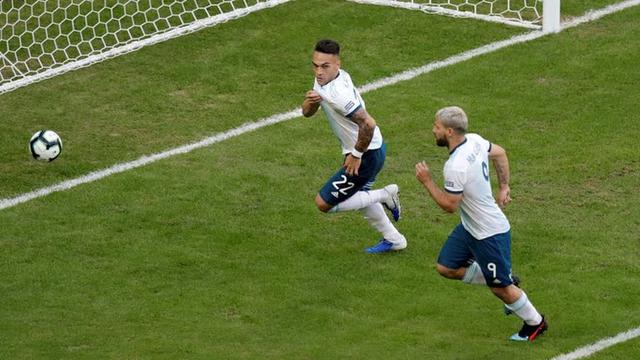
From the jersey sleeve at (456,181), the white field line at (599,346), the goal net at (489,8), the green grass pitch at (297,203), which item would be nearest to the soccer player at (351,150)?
the green grass pitch at (297,203)

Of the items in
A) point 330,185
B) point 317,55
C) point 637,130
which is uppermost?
point 317,55

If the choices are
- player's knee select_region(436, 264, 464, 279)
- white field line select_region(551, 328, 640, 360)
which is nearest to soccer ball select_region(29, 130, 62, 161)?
player's knee select_region(436, 264, 464, 279)

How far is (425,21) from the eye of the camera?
751 inches

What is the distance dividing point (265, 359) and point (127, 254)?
2.72m

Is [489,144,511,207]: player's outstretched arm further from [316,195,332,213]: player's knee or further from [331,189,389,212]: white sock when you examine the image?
[316,195,332,213]: player's knee

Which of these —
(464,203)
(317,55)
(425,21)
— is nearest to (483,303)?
(464,203)

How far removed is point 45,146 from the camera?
1529cm

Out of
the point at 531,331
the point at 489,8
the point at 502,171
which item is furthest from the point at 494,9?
the point at 531,331

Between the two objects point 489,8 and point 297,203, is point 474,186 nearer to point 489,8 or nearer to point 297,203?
point 297,203

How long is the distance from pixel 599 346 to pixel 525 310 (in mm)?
679

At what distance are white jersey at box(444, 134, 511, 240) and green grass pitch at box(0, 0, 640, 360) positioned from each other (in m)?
1.04

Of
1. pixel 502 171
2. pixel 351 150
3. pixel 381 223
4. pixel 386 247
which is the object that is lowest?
pixel 386 247

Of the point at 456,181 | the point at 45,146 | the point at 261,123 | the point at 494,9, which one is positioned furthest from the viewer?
the point at 494,9

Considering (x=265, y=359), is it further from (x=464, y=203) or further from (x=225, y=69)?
(x=225, y=69)
